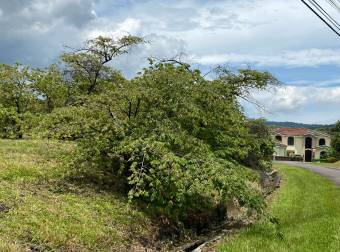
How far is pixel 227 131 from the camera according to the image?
17453 mm

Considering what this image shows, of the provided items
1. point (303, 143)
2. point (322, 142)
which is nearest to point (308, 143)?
point (303, 143)

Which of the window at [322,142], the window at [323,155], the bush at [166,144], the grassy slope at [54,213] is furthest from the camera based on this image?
the window at [322,142]

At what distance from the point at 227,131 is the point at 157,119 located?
3286mm

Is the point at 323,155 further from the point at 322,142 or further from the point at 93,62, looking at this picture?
the point at 93,62

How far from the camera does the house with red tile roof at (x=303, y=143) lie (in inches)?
4267

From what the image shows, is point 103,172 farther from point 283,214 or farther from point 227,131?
point 283,214

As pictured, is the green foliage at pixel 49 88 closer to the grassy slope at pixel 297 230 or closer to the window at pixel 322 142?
the grassy slope at pixel 297 230

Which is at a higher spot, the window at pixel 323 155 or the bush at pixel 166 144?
the window at pixel 323 155

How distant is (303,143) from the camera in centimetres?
11044

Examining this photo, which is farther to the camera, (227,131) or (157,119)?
(227,131)

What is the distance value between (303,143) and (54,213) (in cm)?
10316

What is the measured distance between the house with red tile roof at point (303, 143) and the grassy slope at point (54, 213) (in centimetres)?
9645

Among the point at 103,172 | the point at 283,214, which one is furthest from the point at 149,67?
the point at 283,214

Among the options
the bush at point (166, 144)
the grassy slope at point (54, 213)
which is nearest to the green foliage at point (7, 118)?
the grassy slope at point (54, 213)
